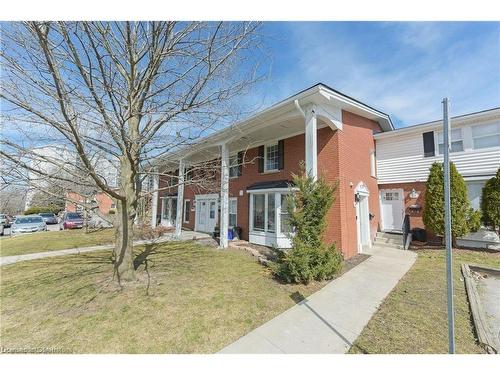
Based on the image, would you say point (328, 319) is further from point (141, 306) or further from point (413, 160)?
point (413, 160)

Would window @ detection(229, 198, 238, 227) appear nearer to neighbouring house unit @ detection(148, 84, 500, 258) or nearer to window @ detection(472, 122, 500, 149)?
neighbouring house unit @ detection(148, 84, 500, 258)

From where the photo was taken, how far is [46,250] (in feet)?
36.7

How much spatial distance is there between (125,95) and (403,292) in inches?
312

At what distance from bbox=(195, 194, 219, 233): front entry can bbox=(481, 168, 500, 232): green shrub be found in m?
12.8

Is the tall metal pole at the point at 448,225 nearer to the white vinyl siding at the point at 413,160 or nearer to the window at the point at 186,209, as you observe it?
the white vinyl siding at the point at 413,160

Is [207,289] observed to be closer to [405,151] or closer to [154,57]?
[154,57]

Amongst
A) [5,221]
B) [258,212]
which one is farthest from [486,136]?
[5,221]

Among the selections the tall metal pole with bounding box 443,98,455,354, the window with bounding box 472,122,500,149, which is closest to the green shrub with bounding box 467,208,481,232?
the window with bounding box 472,122,500,149

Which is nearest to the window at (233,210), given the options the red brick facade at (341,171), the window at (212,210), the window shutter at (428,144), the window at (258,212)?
the red brick facade at (341,171)

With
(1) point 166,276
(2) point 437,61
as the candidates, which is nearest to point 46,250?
(1) point 166,276

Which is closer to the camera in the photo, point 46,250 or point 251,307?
point 251,307

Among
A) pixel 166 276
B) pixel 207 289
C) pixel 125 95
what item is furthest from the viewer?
pixel 166 276

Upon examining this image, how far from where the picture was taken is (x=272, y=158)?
38.8 ft

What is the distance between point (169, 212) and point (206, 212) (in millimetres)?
5657
